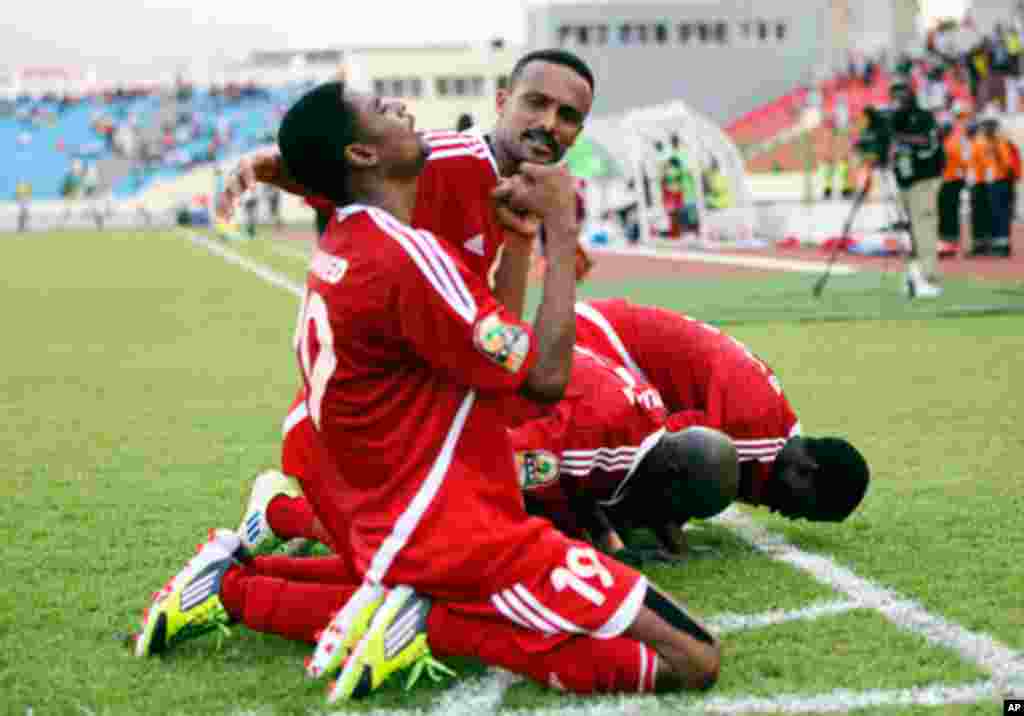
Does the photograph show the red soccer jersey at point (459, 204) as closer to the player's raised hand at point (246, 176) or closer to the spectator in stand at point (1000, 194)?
the player's raised hand at point (246, 176)

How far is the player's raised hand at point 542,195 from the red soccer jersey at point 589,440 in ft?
3.46

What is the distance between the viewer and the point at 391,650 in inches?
129

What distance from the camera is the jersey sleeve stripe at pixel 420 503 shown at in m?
3.32

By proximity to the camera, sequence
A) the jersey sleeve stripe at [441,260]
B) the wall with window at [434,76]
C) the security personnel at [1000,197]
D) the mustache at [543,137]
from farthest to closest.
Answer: the wall with window at [434,76]
the security personnel at [1000,197]
the mustache at [543,137]
the jersey sleeve stripe at [441,260]

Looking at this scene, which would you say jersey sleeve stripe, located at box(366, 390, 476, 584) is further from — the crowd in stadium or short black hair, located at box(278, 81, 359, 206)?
short black hair, located at box(278, 81, 359, 206)

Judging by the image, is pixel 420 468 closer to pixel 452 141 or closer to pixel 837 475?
pixel 452 141

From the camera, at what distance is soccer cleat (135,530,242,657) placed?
142 inches

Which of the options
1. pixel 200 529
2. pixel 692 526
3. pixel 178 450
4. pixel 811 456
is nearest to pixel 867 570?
pixel 811 456

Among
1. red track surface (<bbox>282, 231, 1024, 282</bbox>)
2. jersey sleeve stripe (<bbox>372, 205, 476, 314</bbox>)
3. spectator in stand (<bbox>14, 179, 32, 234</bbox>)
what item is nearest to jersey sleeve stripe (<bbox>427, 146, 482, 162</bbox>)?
jersey sleeve stripe (<bbox>372, 205, 476, 314</bbox>)

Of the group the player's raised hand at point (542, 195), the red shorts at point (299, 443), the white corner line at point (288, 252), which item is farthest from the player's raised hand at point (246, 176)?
the white corner line at point (288, 252)

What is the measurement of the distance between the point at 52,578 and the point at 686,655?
214 cm

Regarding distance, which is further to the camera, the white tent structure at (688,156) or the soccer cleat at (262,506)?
the white tent structure at (688,156)

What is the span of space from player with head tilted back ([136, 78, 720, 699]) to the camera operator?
37.5ft

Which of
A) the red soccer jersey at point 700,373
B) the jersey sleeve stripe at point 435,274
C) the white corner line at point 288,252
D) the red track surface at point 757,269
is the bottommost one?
the white corner line at point 288,252
